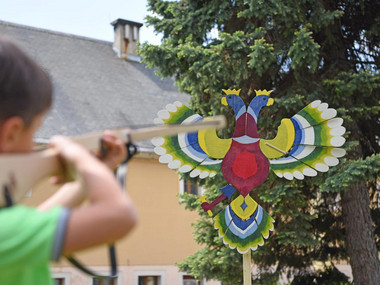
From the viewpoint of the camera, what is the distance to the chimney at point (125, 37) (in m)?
17.8

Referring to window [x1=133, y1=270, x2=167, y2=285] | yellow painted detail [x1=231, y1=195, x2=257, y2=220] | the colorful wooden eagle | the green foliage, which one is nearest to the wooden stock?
the colorful wooden eagle

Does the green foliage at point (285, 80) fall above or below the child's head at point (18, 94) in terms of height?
above

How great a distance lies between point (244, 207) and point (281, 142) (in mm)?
778

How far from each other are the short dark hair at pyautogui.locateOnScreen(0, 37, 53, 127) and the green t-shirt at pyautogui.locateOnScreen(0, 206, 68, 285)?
0.62 ft

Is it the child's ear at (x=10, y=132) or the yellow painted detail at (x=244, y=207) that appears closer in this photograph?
the child's ear at (x=10, y=132)

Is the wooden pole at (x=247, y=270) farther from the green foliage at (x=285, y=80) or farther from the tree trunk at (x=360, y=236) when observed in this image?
the tree trunk at (x=360, y=236)

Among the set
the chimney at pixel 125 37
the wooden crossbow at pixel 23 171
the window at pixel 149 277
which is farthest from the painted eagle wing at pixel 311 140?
the chimney at pixel 125 37

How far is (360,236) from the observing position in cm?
836

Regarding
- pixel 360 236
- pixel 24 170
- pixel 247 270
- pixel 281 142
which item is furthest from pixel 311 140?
pixel 24 170

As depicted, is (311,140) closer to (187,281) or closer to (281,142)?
(281,142)

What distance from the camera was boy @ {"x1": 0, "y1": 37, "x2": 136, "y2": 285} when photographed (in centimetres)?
99

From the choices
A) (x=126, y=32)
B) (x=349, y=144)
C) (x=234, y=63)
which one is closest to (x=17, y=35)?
(x=126, y=32)

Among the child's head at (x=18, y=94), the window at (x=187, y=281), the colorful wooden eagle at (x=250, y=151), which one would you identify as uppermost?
the colorful wooden eagle at (x=250, y=151)

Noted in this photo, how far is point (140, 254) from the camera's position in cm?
1327
